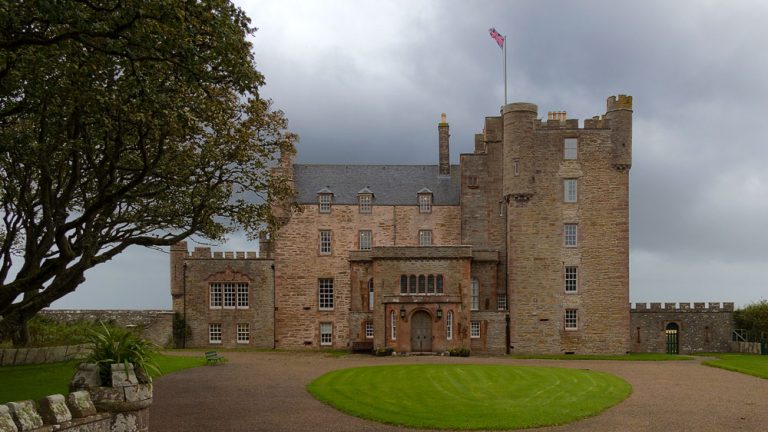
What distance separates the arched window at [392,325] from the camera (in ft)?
141

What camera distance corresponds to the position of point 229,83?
1688 centimetres

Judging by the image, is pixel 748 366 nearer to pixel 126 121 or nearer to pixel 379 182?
pixel 379 182

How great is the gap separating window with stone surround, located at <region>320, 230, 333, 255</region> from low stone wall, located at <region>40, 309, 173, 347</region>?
38.0ft

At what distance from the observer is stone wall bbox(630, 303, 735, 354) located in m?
50.0

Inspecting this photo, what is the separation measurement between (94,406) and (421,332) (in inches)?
1257

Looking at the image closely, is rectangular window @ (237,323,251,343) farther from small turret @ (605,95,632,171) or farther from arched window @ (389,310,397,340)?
small turret @ (605,95,632,171)

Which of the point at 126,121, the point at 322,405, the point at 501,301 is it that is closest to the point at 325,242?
the point at 501,301

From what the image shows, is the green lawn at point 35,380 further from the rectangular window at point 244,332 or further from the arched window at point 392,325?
the rectangular window at point 244,332

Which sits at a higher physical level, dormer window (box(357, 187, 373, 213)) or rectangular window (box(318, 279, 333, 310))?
dormer window (box(357, 187, 373, 213))

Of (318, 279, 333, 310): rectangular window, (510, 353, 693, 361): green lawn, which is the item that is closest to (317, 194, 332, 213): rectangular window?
(318, 279, 333, 310): rectangular window

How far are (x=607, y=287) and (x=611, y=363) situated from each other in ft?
27.2

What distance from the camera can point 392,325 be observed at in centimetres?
4328

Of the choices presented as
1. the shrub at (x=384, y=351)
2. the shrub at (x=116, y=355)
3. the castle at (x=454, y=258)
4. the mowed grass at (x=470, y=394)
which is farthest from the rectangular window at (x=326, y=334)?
the shrub at (x=116, y=355)

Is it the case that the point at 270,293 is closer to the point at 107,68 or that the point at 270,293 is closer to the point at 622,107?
the point at 622,107
